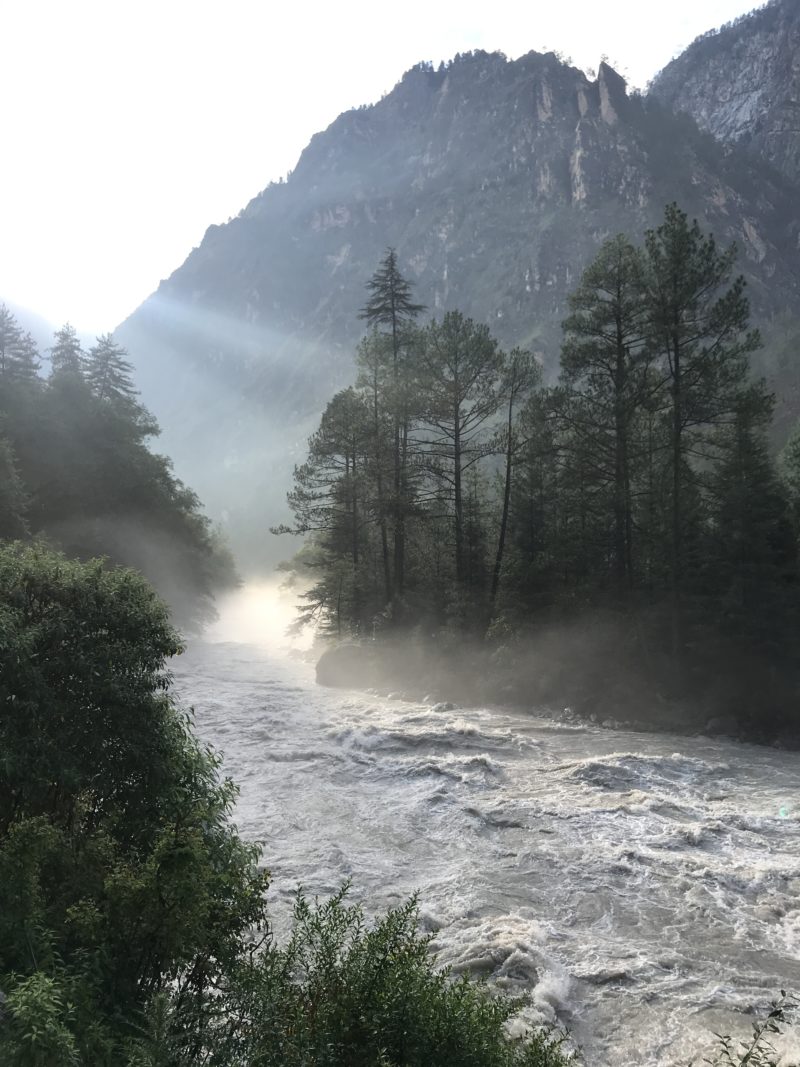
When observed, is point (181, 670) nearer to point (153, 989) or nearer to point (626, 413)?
point (626, 413)

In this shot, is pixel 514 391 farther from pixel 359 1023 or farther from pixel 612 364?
pixel 359 1023

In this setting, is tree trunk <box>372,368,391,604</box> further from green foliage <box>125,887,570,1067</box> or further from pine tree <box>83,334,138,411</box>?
pine tree <box>83,334,138,411</box>

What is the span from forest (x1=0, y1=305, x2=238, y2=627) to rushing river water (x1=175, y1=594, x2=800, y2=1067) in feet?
75.2

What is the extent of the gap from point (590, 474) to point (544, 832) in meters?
14.7

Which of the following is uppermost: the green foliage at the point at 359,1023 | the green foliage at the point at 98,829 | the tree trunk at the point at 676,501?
the tree trunk at the point at 676,501

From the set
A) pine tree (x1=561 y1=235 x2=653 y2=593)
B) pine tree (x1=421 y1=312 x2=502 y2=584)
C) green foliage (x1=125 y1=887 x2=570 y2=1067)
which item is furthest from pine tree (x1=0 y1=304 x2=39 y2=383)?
green foliage (x1=125 y1=887 x2=570 y2=1067)

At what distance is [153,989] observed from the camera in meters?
6.09

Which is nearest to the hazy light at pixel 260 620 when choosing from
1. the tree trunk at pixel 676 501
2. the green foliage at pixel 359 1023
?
the tree trunk at pixel 676 501

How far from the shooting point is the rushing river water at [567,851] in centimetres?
806

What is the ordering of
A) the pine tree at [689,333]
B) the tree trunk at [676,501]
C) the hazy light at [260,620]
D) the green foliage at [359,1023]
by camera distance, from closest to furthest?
the green foliage at [359,1023]
the pine tree at [689,333]
the tree trunk at [676,501]
the hazy light at [260,620]

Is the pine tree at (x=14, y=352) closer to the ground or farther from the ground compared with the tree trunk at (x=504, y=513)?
farther from the ground

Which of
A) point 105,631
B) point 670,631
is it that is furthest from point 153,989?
point 670,631

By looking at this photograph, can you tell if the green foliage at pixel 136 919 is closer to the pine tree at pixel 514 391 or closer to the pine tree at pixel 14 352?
the pine tree at pixel 514 391

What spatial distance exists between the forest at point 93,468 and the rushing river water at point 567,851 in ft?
75.2
